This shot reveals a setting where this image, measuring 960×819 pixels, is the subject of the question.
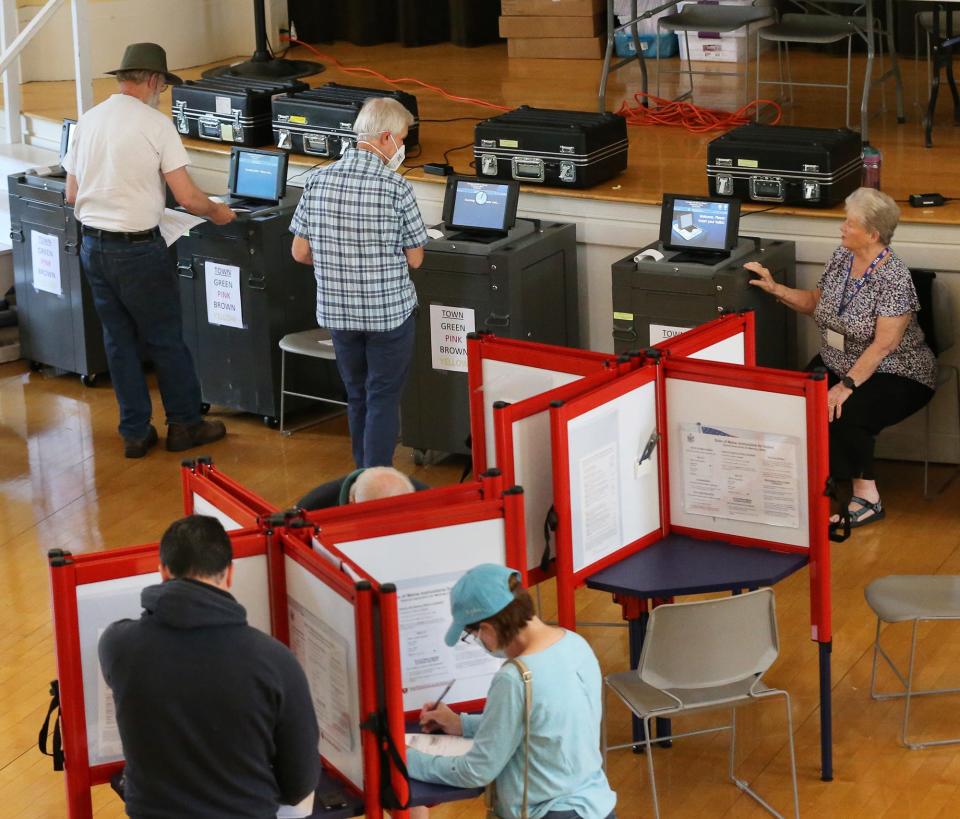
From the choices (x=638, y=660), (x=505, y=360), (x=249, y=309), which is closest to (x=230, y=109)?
(x=249, y=309)

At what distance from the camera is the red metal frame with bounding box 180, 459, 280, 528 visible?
11.9ft

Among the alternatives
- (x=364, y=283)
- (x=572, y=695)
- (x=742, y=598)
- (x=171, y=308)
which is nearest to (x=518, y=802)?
(x=572, y=695)

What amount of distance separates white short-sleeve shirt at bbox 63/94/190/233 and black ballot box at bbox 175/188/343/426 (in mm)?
430

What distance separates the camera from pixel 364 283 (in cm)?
588

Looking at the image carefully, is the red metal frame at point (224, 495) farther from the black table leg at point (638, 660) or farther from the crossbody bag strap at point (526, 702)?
the black table leg at point (638, 660)

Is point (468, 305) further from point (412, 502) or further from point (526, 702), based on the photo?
point (526, 702)

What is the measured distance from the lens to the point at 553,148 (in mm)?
6871

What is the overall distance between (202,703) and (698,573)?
1635 millimetres

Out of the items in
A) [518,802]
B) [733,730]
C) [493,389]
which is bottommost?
[733,730]

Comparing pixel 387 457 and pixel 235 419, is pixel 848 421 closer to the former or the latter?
pixel 387 457

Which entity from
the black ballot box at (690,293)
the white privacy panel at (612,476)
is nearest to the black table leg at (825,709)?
the white privacy panel at (612,476)

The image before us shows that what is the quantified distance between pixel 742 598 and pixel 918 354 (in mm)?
2267

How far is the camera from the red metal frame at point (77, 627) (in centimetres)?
334

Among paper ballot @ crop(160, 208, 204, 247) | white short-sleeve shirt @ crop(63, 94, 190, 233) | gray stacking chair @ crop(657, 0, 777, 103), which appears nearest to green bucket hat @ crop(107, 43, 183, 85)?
white short-sleeve shirt @ crop(63, 94, 190, 233)
